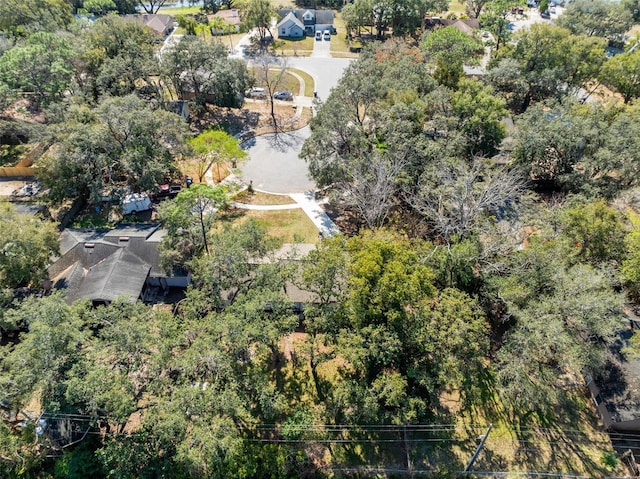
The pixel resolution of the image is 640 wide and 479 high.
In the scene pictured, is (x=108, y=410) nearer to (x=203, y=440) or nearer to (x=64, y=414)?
(x=64, y=414)

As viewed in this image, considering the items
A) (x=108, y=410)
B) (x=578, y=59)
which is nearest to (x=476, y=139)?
(x=578, y=59)

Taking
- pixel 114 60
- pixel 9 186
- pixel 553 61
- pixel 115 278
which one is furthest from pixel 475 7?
pixel 9 186

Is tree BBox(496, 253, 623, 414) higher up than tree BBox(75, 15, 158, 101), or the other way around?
tree BBox(75, 15, 158, 101)

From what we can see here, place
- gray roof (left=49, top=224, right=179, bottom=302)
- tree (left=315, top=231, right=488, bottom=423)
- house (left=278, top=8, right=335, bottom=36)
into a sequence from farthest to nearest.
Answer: house (left=278, top=8, right=335, bottom=36) < gray roof (left=49, top=224, right=179, bottom=302) < tree (left=315, top=231, right=488, bottom=423)

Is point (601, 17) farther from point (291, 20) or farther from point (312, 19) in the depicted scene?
point (291, 20)

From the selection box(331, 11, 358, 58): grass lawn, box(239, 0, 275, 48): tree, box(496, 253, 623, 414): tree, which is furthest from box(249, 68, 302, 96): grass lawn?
box(496, 253, 623, 414): tree

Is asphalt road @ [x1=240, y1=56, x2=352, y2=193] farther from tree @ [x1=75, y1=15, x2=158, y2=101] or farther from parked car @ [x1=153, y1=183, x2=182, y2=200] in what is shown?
tree @ [x1=75, y1=15, x2=158, y2=101]
